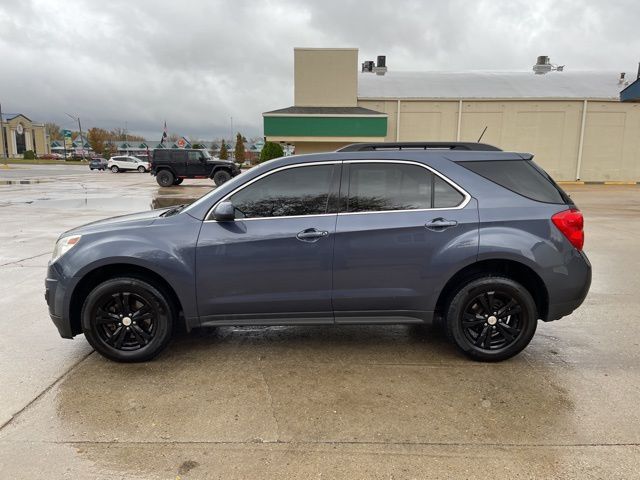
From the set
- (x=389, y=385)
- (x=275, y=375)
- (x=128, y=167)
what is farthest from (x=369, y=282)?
(x=128, y=167)

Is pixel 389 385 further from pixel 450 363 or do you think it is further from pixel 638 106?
pixel 638 106

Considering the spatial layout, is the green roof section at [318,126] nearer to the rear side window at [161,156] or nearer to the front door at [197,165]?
the front door at [197,165]

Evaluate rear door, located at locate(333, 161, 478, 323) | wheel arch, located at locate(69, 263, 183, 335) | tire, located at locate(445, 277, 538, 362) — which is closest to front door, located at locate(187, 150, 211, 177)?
wheel arch, located at locate(69, 263, 183, 335)

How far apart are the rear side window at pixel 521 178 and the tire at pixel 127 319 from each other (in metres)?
2.88

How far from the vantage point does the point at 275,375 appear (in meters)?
3.69

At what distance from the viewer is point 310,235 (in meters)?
3.71

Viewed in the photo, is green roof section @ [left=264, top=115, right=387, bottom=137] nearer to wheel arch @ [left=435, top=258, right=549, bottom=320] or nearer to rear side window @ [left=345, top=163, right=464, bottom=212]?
rear side window @ [left=345, top=163, right=464, bottom=212]

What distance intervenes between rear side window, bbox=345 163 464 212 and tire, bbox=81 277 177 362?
182cm

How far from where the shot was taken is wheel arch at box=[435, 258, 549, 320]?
385 cm

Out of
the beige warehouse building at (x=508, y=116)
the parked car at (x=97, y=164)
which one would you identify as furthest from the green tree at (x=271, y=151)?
the parked car at (x=97, y=164)

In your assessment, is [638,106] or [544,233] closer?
[544,233]

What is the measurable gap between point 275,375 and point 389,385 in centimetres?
92

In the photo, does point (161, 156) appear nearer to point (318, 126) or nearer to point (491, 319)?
point (318, 126)

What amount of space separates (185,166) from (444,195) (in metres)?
23.0
